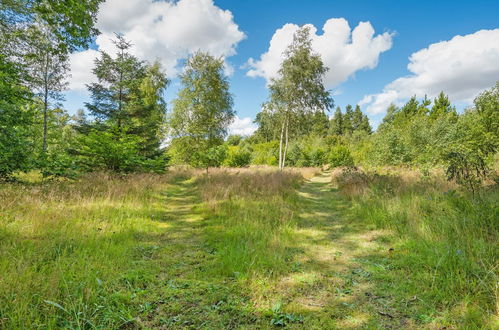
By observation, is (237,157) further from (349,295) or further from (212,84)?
(349,295)

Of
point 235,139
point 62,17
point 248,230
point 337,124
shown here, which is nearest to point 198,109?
A: point 62,17

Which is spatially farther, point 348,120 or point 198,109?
point 348,120

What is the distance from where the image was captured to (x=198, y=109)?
14891mm

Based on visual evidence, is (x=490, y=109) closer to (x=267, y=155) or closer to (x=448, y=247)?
(x=267, y=155)

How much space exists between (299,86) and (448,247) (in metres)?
16.1

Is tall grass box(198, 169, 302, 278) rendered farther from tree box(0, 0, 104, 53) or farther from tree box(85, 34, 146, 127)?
tree box(85, 34, 146, 127)

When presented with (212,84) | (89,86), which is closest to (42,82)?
(89,86)

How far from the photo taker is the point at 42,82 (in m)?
15.5

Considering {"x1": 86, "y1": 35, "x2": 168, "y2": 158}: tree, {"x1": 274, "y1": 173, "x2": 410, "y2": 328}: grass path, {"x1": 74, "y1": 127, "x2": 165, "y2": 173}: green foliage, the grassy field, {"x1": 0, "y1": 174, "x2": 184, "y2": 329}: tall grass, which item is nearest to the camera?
{"x1": 0, "y1": 174, "x2": 184, "y2": 329}: tall grass

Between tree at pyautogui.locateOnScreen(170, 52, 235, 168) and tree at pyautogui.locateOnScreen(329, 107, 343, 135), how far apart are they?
5343cm

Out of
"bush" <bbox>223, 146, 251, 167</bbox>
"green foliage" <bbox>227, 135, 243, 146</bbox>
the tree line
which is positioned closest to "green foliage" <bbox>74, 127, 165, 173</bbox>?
the tree line

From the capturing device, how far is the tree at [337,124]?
62.4 meters

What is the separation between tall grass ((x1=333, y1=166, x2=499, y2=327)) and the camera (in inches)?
89.5

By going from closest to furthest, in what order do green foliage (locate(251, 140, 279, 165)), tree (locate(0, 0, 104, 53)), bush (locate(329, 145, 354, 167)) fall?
tree (locate(0, 0, 104, 53)) → green foliage (locate(251, 140, 279, 165)) → bush (locate(329, 145, 354, 167))
